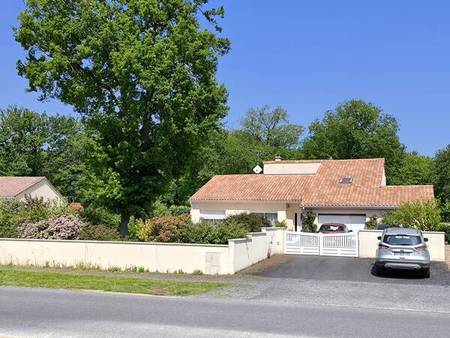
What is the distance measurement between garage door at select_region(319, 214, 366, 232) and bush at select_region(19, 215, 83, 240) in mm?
18887

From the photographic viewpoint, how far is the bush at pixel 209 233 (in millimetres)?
20609

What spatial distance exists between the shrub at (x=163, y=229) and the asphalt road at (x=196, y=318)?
7.37 meters

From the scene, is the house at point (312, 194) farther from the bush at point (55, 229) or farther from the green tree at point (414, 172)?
the green tree at point (414, 172)

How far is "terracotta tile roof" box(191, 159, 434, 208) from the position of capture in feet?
119

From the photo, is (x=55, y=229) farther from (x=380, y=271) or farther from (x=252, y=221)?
(x=380, y=271)

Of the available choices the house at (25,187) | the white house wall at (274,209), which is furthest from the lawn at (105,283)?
the house at (25,187)

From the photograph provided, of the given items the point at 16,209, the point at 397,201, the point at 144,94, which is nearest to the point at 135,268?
the point at 16,209

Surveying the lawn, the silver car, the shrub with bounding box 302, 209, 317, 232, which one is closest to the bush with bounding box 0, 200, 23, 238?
the lawn

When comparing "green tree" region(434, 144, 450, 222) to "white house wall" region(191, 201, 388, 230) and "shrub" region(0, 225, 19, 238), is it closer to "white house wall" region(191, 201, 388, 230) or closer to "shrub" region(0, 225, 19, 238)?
"white house wall" region(191, 201, 388, 230)

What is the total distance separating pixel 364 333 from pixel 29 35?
27264 mm

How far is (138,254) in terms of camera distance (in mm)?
20656

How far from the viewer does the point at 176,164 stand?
104 feet

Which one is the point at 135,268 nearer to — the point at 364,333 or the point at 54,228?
the point at 54,228

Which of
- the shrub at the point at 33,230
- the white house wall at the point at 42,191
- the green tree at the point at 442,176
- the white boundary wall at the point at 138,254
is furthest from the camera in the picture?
the green tree at the point at 442,176
